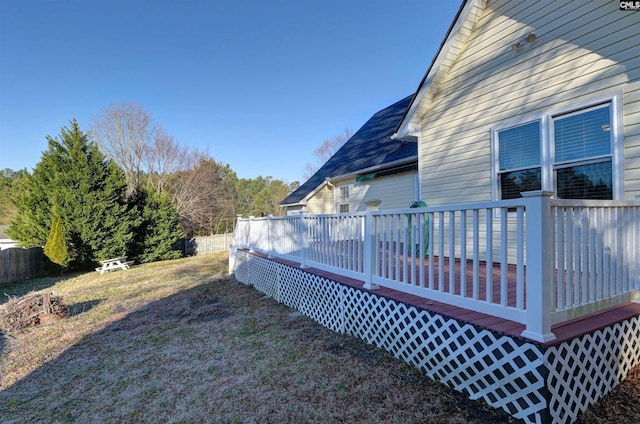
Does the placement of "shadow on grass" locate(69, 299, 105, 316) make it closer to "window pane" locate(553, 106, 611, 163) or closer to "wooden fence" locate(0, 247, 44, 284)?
"wooden fence" locate(0, 247, 44, 284)

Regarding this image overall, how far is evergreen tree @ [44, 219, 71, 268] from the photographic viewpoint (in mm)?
11781

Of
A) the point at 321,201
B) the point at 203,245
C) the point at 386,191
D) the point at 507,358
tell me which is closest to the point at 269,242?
the point at 386,191

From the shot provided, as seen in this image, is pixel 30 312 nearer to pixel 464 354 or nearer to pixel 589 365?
pixel 464 354

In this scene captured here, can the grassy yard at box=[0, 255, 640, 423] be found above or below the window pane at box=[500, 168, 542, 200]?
below

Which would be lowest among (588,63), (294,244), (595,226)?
(294,244)

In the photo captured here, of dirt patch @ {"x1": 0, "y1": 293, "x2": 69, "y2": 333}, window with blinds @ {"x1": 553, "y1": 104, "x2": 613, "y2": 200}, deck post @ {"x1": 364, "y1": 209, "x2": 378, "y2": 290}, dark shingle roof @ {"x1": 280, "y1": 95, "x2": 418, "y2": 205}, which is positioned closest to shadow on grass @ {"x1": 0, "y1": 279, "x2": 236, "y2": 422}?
dirt patch @ {"x1": 0, "y1": 293, "x2": 69, "y2": 333}

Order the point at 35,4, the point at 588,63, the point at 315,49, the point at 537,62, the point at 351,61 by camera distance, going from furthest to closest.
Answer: the point at 351,61
the point at 315,49
the point at 35,4
the point at 537,62
the point at 588,63

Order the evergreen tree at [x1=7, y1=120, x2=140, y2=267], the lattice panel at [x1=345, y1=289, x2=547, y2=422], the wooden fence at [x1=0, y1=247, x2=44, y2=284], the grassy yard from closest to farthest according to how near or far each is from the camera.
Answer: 1. the lattice panel at [x1=345, y1=289, x2=547, y2=422]
2. the grassy yard
3. the wooden fence at [x1=0, y1=247, x2=44, y2=284]
4. the evergreen tree at [x1=7, y1=120, x2=140, y2=267]

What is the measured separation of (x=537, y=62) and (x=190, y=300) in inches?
303

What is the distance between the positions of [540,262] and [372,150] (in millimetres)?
9284

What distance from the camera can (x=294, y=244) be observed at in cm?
576

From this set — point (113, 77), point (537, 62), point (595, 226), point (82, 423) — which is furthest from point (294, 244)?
point (113, 77)

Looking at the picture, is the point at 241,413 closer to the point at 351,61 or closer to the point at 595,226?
the point at 595,226

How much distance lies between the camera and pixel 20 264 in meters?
11.4
